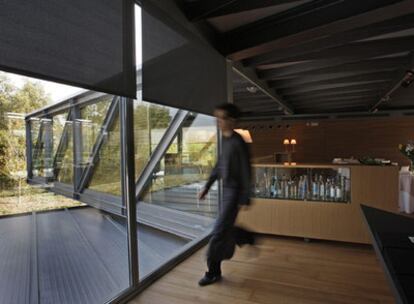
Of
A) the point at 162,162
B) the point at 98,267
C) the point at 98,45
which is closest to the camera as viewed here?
the point at 98,45

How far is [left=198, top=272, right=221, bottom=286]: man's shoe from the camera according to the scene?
2732mm

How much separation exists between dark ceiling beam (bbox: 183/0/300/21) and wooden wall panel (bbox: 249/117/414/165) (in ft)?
21.4

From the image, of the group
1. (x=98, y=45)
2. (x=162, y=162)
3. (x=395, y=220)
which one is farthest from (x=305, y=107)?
(x=98, y=45)

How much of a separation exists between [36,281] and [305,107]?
9477 millimetres

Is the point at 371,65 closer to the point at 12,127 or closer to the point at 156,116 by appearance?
the point at 156,116

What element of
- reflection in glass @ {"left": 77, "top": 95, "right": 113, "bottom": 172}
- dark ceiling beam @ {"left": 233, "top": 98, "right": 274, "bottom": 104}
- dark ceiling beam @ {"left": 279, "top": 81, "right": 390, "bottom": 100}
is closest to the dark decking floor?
reflection in glass @ {"left": 77, "top": 95, "right": 113, "bottom": 172}

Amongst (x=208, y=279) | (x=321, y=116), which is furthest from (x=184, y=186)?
(x=321, y=116)

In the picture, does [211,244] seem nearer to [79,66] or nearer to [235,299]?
[235,299]

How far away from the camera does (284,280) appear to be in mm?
2809

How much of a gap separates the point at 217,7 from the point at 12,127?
7.56 ft

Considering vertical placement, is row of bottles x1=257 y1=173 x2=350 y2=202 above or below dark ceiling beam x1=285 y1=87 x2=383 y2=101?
below

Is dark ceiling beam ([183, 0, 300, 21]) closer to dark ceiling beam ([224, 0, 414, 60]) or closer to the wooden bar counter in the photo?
dark ceiling beam ([224, 0, 414, 60])

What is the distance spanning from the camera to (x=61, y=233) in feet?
11.0

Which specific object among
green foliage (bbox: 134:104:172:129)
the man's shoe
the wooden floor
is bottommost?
the wooden floor
